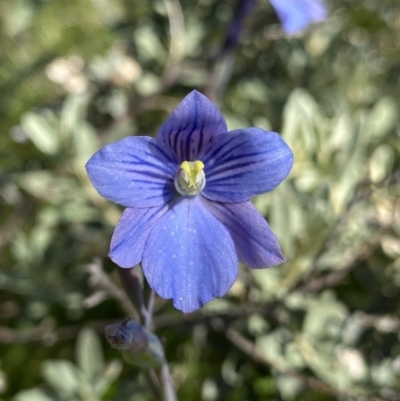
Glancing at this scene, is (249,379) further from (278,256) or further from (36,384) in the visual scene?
(278,256)

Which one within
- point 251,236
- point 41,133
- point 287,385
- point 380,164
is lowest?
point 287,385

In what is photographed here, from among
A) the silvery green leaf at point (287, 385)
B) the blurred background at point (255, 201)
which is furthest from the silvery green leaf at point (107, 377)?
the silvery green leaf at point (287, 385)

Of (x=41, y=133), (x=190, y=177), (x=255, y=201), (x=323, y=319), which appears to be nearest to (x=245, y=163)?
(x=190, y=177)

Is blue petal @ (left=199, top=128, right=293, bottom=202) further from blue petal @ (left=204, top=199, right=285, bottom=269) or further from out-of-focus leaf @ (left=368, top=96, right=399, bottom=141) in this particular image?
out-of-focus leaf @ (left=368, top=96, right=399, bottom=141)

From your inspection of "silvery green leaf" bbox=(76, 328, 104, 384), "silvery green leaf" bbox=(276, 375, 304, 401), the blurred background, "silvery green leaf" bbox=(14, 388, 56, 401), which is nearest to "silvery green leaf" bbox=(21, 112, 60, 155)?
the blurred background

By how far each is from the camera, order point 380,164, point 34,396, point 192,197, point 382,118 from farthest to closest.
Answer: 1. point 382,118
2. point 380,164
3. point 34,396
4. point 192,197

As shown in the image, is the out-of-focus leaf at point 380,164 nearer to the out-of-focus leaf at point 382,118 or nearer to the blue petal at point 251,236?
the out-of-focus leaf at point 382,118

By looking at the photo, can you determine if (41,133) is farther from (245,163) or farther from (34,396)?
(245,163)
